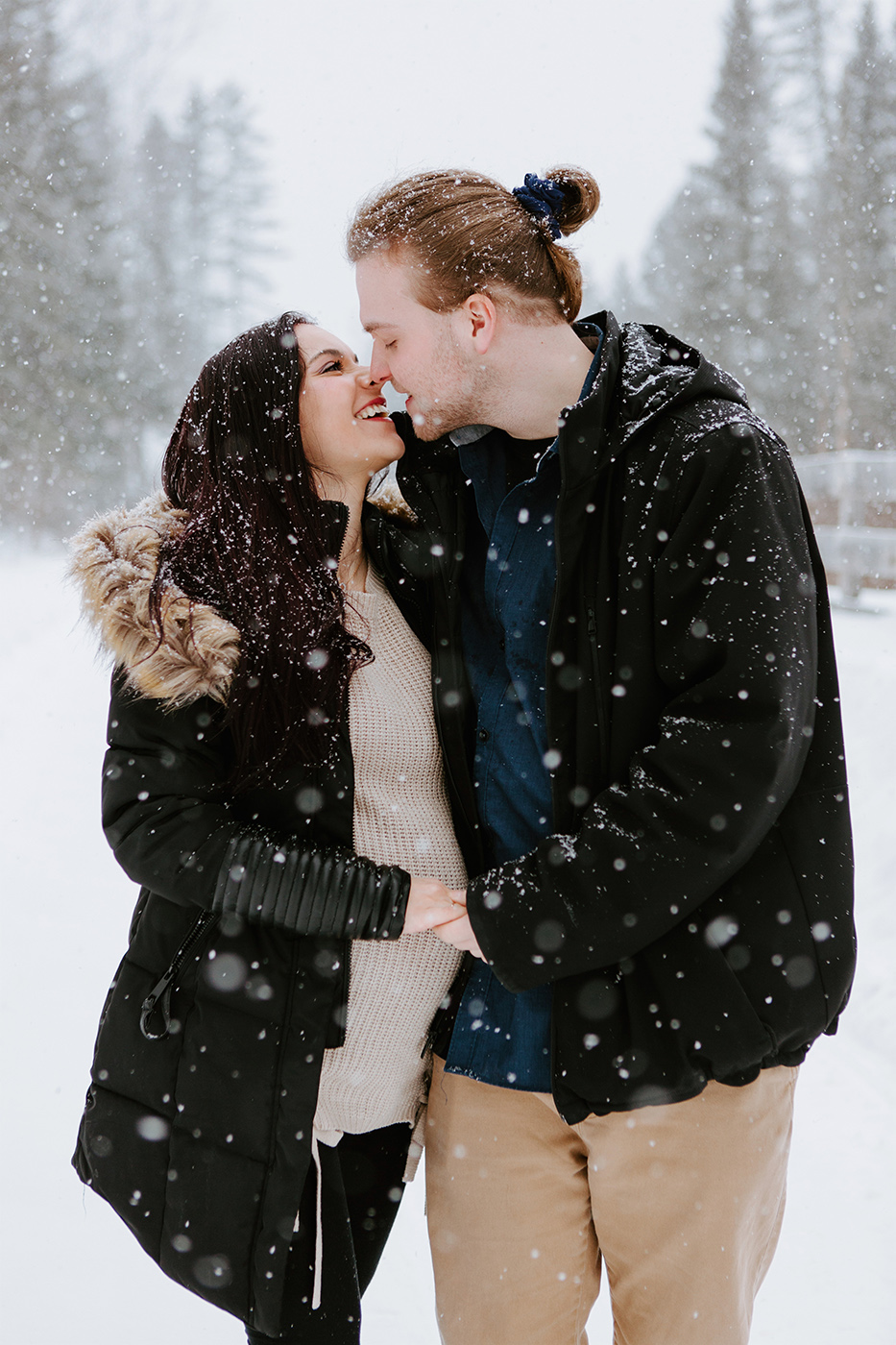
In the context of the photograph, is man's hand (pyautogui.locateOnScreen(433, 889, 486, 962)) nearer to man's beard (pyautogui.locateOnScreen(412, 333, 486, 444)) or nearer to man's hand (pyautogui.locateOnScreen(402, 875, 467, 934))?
man's hand (pyautogui.locateOnScreen(402, 875, 467, 934))

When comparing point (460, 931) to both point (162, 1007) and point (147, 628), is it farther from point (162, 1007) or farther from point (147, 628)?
point (147, 628)

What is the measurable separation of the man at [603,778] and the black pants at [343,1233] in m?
0.13

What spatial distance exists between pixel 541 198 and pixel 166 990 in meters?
1.82

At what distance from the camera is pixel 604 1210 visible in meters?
1.83

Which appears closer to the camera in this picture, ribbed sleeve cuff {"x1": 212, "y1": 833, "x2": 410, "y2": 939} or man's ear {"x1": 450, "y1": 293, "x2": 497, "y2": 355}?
ribbed sleeve cuff {"x1": 212, "y1": 833, "x2": 410, "y2": 939}

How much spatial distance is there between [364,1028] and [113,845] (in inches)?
24.3

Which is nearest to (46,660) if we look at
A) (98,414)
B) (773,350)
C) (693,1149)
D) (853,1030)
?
(853,1030)

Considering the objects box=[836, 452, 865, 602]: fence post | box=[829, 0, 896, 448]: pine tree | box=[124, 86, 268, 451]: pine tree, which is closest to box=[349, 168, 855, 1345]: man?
box=[836, 452, 865, 602]: fence post

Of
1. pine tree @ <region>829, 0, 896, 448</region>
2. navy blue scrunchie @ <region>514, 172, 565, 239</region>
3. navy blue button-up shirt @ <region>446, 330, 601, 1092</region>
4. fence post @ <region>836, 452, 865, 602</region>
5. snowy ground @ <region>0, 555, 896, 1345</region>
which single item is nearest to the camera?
navy blue button-up shirt @ <region>446, 330, 601, 1092</region>

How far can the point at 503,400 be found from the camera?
2014mm

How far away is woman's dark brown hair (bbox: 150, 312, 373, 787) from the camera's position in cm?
178

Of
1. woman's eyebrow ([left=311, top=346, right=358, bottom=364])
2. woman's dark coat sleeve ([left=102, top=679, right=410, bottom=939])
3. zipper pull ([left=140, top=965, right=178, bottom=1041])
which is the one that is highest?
woman's eyebrow ([left=311, top=346, right=358, bottom=364])

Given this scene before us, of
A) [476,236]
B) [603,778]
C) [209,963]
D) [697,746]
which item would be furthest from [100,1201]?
[476,236]

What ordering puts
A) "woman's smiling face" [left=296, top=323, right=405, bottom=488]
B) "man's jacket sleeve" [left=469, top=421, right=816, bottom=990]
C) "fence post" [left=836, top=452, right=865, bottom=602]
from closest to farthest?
"man's jacket sleeve" [left=469, top=421, right=816, bottom=990], "woman's smiling face" [left=296, top=323, right=405, bottom=488], "fence post" [left=836, top=452, right=865, bottom=602]
